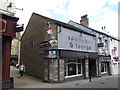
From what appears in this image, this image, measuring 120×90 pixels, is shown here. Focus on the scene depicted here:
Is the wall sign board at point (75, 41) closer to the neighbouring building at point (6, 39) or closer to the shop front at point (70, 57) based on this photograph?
the shop front at point (70, 57)

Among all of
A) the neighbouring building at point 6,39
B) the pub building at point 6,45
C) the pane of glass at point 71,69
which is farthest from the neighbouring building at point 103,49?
the pub building at point 6,45

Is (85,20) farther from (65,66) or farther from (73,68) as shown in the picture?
(65,66)

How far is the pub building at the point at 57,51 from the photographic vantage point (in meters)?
10.8

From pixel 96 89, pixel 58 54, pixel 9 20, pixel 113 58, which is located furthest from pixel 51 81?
pixel 113 58

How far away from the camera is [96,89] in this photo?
859 centimetres

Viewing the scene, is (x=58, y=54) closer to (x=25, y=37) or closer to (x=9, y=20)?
(x=9, y=20)

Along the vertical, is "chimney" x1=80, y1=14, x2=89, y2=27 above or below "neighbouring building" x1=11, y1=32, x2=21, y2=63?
above

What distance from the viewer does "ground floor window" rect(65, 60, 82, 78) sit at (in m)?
12.0

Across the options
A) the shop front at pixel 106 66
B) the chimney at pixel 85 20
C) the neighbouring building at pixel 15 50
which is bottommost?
the shop front at pixel 106 66

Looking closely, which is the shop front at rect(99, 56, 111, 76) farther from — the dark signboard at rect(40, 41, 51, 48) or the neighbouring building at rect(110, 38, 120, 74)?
the dark signboard at rect(40, 41, 51, 48)

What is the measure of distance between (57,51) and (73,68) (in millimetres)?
3595

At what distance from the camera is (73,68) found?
1294cm

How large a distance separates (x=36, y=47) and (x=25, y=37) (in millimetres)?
5000

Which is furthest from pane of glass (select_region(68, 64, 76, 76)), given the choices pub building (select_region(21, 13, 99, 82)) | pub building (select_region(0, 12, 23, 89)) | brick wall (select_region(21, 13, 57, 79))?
pub building (select_region(0, 12, 23, 89))
